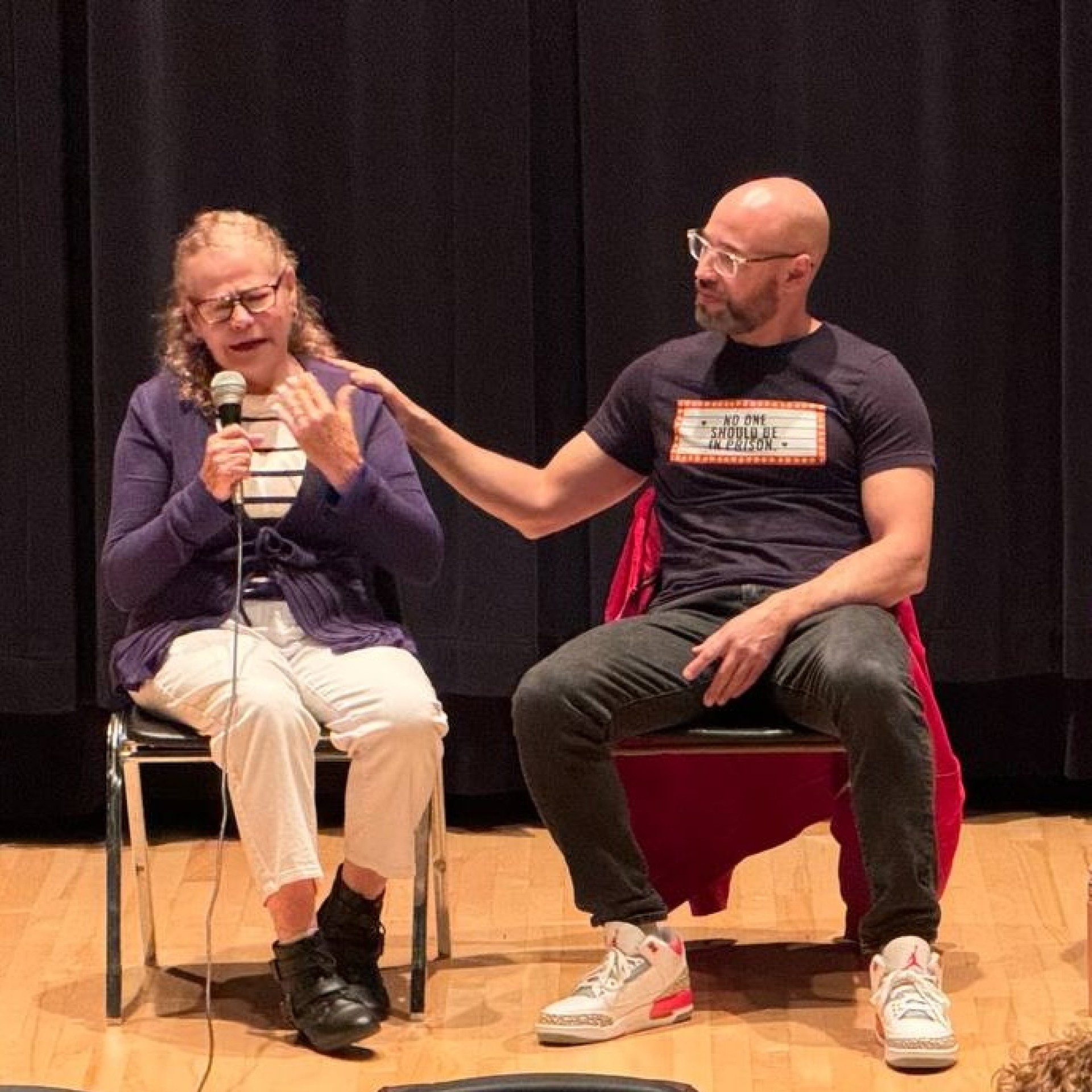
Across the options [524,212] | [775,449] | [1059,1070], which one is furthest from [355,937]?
[1059,1070]

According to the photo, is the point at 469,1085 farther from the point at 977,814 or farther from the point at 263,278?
the point at 977,814

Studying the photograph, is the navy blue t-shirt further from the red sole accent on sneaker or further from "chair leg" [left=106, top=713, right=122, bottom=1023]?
"chair leg" [left=106, top=713, right=122, bottom=1023]

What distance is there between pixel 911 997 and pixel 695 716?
1.76 ft

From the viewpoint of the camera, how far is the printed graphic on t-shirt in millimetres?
3641

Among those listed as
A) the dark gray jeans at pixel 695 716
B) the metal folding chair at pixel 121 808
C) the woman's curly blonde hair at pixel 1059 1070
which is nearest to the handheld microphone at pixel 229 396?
the metal folding chair at pixel 121 808

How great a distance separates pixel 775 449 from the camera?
12.0ft

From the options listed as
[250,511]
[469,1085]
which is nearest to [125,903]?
[250,511]

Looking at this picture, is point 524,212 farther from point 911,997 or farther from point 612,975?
point 911,997

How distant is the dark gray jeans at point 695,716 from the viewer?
338 centimetres

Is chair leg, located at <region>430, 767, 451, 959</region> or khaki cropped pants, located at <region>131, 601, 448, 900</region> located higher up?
khaki cropped pants, located at <region>131, 601, 448, 900</region>

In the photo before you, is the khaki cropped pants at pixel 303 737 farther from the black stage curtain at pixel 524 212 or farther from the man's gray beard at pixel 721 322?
the black stage curtain at pixel 524 212

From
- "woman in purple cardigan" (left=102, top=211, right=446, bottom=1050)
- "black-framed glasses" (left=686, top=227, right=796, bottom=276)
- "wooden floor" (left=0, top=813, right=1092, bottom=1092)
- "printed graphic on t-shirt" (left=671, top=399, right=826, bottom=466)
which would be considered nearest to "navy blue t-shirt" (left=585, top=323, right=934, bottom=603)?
"printed graphic on t-shirt" (left=671, top=399, right=826, bottom=466)

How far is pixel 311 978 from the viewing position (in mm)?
3445

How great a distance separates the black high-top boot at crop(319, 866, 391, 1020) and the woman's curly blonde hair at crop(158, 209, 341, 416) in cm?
81
